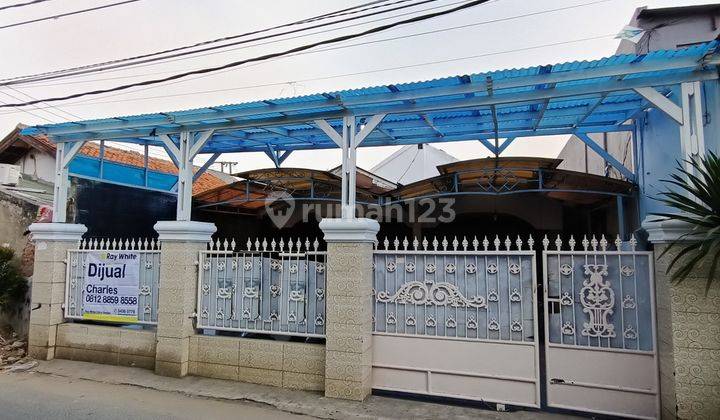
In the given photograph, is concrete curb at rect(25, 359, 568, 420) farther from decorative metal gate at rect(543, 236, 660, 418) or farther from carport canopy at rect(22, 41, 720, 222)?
carport canopy at rect(22, 41, 720, 222)

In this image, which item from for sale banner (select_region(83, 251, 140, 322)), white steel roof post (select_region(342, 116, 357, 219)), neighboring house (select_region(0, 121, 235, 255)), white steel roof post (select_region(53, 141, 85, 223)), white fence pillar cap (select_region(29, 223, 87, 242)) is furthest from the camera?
neighboring house (select_region(0, 121, 235, 255))

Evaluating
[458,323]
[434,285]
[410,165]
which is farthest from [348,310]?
[410,165]

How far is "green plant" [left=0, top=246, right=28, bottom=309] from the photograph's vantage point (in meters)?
7.20

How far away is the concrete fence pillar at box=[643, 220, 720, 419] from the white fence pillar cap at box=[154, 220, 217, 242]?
16.5 feet

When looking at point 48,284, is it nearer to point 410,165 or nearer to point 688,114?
point 688,114

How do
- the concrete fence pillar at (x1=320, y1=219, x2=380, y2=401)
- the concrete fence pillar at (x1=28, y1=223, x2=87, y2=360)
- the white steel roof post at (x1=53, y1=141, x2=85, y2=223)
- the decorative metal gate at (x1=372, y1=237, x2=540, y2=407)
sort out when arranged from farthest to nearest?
the white steel roof post at (x1=53, y1=141, x2=85, y2=223) < the concrete fence pillar at (x1=28, y1=223, x2=87, y2=360) < the concrete fence pillar at (x1=320, y1=219, x2=380, y2=401) < the decorative metal gate at (x1=372, y1=237, x2=540, y2=407)

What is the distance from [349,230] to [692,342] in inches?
126

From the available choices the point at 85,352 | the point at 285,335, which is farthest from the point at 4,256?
the point at 285,335

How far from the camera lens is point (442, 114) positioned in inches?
233

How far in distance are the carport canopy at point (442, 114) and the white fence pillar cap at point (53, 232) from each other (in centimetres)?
23

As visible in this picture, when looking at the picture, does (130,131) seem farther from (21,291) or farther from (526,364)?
(526,364)

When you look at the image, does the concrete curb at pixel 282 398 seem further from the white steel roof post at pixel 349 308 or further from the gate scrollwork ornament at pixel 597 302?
the gate scrollwork ornament at pixel 597 302

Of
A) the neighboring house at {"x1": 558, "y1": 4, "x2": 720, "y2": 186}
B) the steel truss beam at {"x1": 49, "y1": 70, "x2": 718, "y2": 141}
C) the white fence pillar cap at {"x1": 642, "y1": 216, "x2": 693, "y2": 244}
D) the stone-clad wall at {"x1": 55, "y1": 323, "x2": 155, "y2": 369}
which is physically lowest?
the stone-clad wall at {"x1": 55, "y1": 323, "x2": 155, "y2": 369}

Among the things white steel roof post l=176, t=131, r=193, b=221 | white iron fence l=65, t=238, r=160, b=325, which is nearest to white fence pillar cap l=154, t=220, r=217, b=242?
white steel roof post l=176, t=131, r=193, b=221
